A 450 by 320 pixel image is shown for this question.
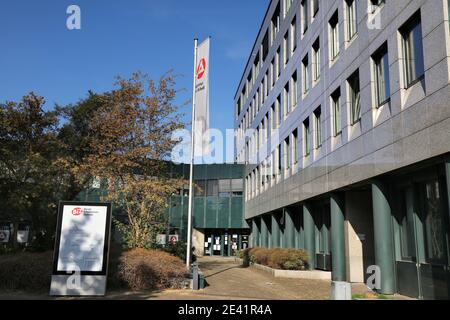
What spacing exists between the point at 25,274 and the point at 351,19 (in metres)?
15.4

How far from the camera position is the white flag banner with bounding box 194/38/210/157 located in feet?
59.7

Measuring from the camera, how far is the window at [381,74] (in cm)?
1569

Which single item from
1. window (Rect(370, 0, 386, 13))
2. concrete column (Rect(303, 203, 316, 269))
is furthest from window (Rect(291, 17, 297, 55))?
window (Rect(370, 0, 386, 13))

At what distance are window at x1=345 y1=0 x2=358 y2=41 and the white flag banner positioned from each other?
5.80 meters

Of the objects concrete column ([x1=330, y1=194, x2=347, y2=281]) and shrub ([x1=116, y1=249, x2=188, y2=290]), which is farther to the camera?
concrete column ([x1=330, y1=194, x2=347, y2=281])

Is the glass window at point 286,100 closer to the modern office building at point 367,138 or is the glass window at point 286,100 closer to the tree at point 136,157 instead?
the modern office building at point 367,138

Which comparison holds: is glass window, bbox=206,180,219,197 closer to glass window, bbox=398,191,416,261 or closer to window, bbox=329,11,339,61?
window, bbox=329,11,339,61

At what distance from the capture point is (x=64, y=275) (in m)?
13.5

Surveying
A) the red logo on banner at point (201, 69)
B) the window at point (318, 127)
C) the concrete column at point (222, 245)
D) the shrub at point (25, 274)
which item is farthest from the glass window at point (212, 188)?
the shrub at point (25, 274)

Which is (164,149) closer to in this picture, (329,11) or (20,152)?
(20,152)

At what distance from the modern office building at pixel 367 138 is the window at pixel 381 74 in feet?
0.16

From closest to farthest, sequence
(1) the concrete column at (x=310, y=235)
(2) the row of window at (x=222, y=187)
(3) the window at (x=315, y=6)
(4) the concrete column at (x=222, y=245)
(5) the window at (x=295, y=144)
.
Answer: (3) the window at (x=315, y=6)
(1) the concrete column at (x=310, y=235)
(5) the window at (x=295, y=144)
(4) the concrete column at (x=222, y=245)
(2) the row of window at (x=222, y=187)

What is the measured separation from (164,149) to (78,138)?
5744mm

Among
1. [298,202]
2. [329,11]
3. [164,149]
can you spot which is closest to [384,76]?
[329,11]
